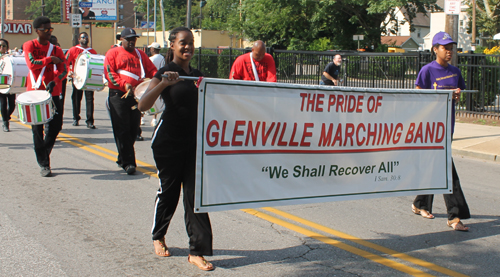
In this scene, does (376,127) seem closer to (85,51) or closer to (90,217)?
(90,217)

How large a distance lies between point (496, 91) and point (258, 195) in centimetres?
1215

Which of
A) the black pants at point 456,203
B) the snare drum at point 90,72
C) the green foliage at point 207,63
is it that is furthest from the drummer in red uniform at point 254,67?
the green foliage at point 207,63

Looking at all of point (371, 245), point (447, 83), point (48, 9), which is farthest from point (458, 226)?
point (48, 9)

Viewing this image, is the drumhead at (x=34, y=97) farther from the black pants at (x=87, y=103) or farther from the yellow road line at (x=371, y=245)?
the black pants at (x=87, y=103)

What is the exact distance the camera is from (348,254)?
15.7 feet

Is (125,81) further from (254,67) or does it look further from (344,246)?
(344,246)

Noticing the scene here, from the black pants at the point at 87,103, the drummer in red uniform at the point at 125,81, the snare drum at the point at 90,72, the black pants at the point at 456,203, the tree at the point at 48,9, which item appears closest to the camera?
the black pants at the point at 456,203

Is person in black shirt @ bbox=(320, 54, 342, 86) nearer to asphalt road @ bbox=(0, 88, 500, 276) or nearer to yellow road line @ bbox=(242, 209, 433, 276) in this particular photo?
asphalt road @ bbox=(0, 88, 500, 276)

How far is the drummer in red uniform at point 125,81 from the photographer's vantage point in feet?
25.2

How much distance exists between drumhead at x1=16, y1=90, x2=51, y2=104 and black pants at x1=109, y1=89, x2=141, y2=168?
941 millimetres

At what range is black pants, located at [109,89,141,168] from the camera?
7.75m

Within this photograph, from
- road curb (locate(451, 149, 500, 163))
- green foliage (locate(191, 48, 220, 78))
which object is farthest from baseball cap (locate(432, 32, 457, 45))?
green foliage (locate(191, 48, 220, 78))

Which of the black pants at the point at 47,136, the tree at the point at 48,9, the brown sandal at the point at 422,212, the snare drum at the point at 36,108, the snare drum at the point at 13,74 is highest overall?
the tree at the point at 48,9

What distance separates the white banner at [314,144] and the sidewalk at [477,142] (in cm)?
547
